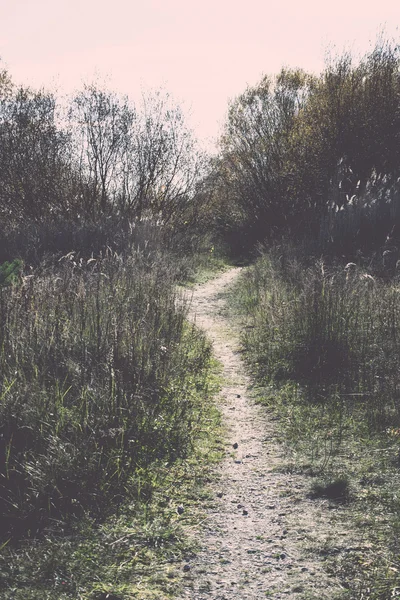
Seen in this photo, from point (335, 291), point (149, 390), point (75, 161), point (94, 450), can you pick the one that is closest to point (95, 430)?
point (94, 450)

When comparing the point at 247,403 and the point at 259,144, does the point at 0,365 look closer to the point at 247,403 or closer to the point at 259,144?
the point at 247,403

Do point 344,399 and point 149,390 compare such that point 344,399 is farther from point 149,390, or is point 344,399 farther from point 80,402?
point 80,402

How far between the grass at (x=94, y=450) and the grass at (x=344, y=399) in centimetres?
85

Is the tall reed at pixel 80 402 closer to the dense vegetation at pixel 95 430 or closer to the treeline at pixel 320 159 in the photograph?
the dense vegetation at pixel 95 430

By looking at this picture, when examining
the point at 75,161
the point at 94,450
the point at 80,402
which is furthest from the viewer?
the point at 75,161

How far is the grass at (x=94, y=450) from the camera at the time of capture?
349cm

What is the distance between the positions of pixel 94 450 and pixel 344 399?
281 centimetres

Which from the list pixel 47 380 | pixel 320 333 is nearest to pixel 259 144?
pixel 320 333

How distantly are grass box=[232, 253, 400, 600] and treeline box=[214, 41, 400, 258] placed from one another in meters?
4.81

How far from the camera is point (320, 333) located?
23.7 feet

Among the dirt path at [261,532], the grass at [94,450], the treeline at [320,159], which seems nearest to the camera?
the dirt path at [261,532]

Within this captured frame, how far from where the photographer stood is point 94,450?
14.6ft

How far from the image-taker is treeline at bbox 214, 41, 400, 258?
1384 centimetres

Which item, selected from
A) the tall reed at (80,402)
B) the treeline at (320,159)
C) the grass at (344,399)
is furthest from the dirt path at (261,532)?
the treeline at (320,159)
